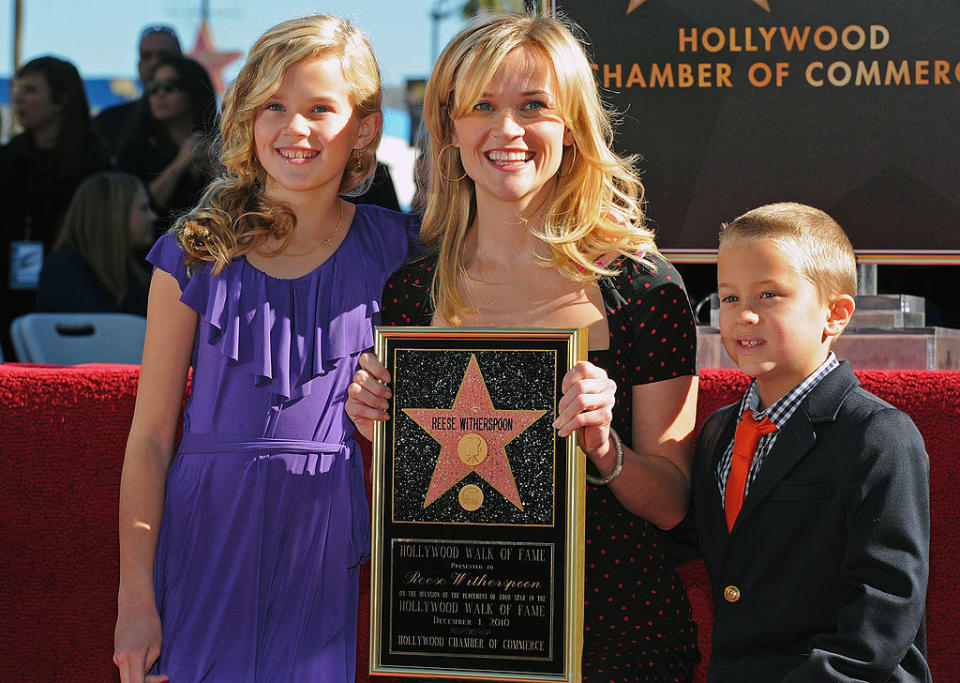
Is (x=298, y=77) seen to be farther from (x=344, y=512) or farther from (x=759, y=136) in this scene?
(x=759, y=136)

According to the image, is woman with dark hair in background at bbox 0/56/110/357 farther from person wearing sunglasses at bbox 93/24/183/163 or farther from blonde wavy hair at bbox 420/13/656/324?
blonde wavy hair at bbox 420/13/656/324

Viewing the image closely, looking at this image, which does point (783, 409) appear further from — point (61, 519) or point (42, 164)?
point (42, 164)

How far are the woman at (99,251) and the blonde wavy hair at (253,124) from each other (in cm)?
339

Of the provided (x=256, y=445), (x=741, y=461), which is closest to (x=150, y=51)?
(x=256, y=445)

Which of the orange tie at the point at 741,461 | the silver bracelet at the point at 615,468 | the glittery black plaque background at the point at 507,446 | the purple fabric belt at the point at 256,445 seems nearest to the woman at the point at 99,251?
the purple fabric belt at the point at 256,445

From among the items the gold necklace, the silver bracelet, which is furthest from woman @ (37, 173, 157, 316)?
the silver bracelet

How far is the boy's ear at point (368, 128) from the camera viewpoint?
220 centimetres

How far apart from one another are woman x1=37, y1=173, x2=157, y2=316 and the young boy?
13.6ft

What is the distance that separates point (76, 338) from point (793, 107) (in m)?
3.25

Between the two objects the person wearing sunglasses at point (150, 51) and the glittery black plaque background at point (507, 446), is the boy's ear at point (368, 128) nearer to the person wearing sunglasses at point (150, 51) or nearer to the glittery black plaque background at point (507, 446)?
the glittery black plaque background at point (507, 446)

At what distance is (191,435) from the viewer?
2.04 metres

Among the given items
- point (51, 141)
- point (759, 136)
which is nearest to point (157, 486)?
point (759, 136)

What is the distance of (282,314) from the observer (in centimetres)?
206

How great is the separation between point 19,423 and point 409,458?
102 centimetres
